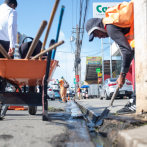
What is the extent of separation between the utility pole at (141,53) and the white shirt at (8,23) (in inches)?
70.6

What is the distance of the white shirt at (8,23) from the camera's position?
2.69 meters

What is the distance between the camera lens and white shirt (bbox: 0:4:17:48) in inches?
106

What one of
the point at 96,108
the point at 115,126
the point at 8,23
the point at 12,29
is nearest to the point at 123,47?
the point at 115,126

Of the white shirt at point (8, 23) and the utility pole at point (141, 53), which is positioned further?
the white shirt at point (8, 23)

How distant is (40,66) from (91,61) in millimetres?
29295

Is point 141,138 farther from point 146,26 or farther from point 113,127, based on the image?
point 146,26

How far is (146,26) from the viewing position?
2297mm

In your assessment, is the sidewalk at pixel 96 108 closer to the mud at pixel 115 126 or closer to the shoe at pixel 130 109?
the shoe at pixel 130 109

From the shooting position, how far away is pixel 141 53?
234cm

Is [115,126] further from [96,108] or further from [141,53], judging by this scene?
[96,108]

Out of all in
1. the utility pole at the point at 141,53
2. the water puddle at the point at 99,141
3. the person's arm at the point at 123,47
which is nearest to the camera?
the water puddle at the point at 99,141

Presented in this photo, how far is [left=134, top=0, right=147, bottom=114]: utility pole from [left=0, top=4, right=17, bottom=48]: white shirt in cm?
179

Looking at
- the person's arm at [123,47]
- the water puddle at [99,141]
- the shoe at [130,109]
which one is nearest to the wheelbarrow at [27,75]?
the water puddle at [99,141]

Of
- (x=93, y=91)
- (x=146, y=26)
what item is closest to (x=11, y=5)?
(x=146, y=26)
